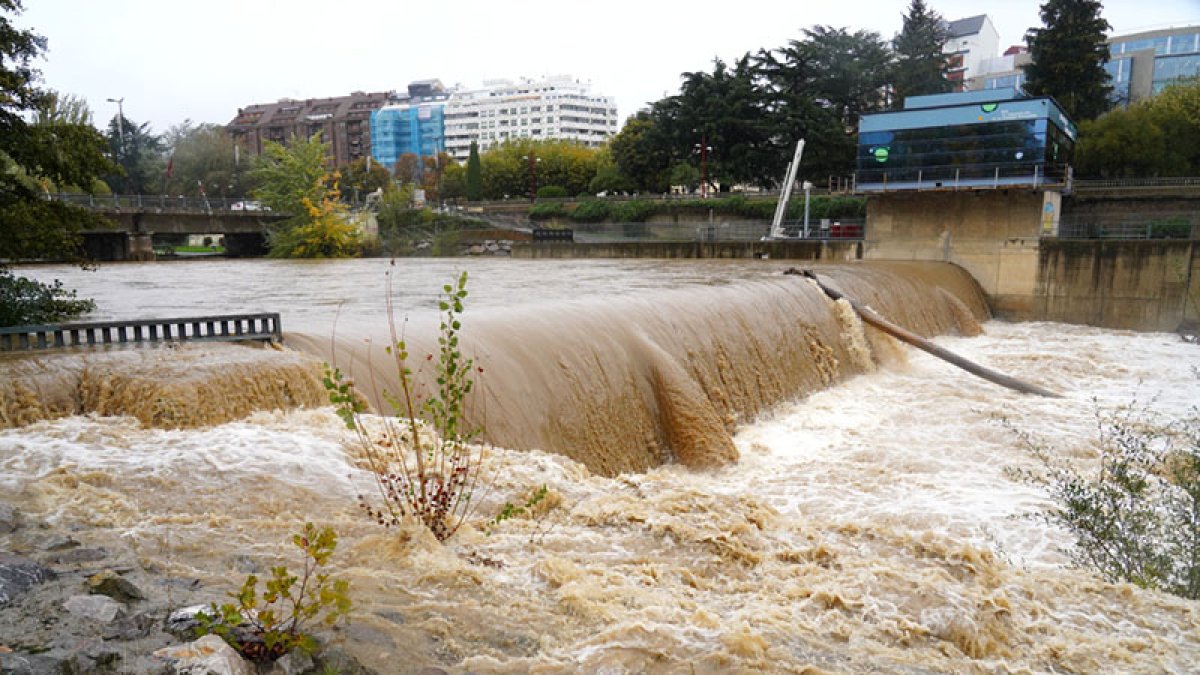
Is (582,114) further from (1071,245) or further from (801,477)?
(801,477)

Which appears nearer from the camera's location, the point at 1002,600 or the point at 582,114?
the point at 1002,600

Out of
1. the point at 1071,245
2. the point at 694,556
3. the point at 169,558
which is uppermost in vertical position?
the point at 1071,245

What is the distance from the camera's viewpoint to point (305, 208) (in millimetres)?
45625

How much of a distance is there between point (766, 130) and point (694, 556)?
1846 inches

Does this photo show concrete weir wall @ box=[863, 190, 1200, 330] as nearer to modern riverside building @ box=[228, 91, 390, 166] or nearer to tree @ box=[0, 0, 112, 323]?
tree @ box=[0, 0, 112, 323]

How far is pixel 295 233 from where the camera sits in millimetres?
44375

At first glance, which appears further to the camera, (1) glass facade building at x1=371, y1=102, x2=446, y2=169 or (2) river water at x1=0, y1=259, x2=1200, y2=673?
(1) glass facade building at x1=371, y1=102, x2=446, y2=169

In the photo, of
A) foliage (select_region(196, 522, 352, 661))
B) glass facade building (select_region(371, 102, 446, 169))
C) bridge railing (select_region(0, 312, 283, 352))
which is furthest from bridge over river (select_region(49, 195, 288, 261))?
glass facade building (select_region(371, 102, 446, 169))

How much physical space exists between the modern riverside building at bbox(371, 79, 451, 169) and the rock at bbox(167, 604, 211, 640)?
147 m

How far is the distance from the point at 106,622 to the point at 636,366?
8.16m

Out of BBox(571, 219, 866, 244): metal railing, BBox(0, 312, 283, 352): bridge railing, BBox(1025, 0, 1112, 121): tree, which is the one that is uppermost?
BBox(1025, 0, 1112, 121): tree

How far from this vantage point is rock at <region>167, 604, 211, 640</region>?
12.0ft

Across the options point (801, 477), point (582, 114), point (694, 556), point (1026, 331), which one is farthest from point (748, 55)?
point (582, 114)

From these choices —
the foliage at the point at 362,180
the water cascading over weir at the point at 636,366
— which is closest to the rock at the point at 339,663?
the water cascading over weir at the point at 636,366
